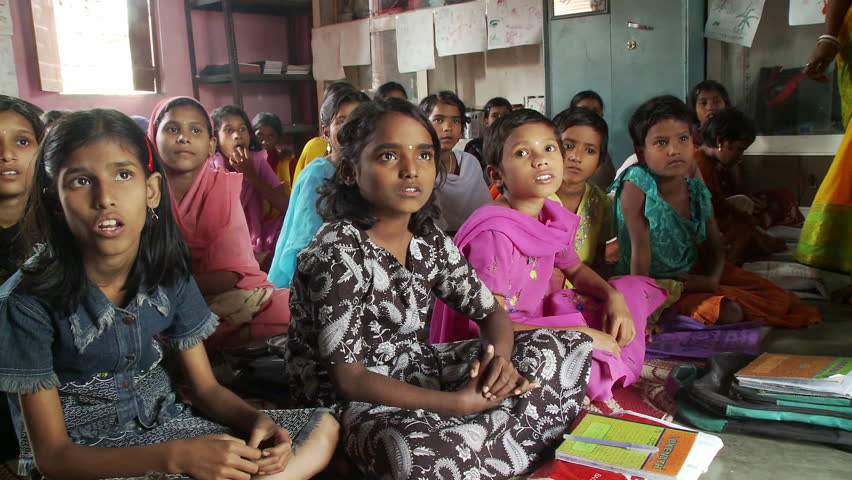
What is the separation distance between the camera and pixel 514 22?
13.9 feet

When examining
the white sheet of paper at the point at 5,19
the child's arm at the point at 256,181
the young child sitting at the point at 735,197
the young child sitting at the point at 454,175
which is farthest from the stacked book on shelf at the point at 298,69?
the young child sitting at the point at 735,197

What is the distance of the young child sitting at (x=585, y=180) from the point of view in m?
2.27

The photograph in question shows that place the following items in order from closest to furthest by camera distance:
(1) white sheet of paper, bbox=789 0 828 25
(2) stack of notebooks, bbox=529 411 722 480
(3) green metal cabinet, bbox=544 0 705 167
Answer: (2) stack of notebooks, bbox=529 411 722 480, (1) white sheet of paper, bbox=789 0 828 25, (3) green metal cabinet, bbox=544 0 705 167

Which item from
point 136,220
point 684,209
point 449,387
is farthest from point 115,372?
point 684,209

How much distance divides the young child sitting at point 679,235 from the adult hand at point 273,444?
1532 mm

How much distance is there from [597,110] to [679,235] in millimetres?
1572

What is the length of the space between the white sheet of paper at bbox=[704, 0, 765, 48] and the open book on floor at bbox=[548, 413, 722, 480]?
289 cm

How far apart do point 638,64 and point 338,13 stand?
8.09ft

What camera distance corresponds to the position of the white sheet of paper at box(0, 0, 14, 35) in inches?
149

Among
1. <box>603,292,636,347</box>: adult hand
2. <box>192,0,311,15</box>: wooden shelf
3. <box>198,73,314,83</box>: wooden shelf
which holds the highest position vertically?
<box>192,0,311,15</box>: wooden shelf

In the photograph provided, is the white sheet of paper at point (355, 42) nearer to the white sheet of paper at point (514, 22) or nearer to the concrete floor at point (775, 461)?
the white sheet of paper at point (514, 22)

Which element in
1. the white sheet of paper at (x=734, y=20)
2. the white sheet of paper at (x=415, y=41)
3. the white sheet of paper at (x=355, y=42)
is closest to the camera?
the white sheet of paper at (x=734, y=20)

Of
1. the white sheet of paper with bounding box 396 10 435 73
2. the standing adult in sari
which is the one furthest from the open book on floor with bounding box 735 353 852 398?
the white sheet of paper with bounding box 396 10 435 73

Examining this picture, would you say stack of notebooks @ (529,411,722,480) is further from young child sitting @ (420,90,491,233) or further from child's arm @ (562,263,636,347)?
young child sitting @ (420,90,491,233)
